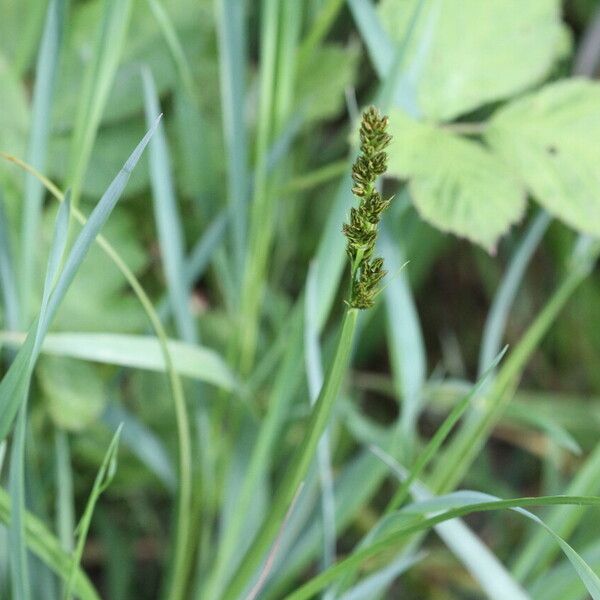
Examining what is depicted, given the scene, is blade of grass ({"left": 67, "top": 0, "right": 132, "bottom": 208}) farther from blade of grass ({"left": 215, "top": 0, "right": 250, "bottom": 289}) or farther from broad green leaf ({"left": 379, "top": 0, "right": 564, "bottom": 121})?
broad green leaf ({"left": 379, "top": 0, "right": 564, "bottom": 121})

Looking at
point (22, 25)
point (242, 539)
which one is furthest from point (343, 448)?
point (22, 25)

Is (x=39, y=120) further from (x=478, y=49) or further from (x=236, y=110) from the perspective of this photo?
(x=478, y=49)

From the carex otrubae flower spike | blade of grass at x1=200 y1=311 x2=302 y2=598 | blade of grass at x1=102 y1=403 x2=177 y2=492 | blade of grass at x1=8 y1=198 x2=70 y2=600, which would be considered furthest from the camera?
blade of grass at x1=102 y1=403 x2=177 y2=492

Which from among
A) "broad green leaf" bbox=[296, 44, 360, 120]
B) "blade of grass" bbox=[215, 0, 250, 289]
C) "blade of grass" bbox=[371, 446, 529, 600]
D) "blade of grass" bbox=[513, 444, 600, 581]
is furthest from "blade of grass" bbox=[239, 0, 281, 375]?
"blade of grass" bbox=[513, 444, 600, 581]

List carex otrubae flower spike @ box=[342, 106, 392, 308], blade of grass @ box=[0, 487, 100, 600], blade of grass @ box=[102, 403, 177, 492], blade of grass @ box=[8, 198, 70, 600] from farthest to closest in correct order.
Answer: blade of grass @ box=[102, 403, 177, 492]
blade of grass @ box=[0, 487, 100, 600]
blade of grass @ box=[8, 198, 70, 600]
carex otrubae flower spike @ box=[342, 106, 392, 308]

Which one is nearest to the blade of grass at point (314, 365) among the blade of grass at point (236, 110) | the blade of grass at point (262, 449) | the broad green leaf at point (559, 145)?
the blade of grass at point (262, 449)

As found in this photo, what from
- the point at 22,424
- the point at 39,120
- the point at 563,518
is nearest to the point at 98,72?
the point at 39,120

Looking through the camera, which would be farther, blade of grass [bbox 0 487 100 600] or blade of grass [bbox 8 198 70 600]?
blade of grass [bbox 0 487 100 600]

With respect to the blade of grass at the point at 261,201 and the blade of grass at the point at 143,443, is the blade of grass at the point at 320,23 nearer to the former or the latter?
the blade of grass at the point at 261,201

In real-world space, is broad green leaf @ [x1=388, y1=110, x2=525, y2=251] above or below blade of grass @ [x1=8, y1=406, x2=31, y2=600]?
above
